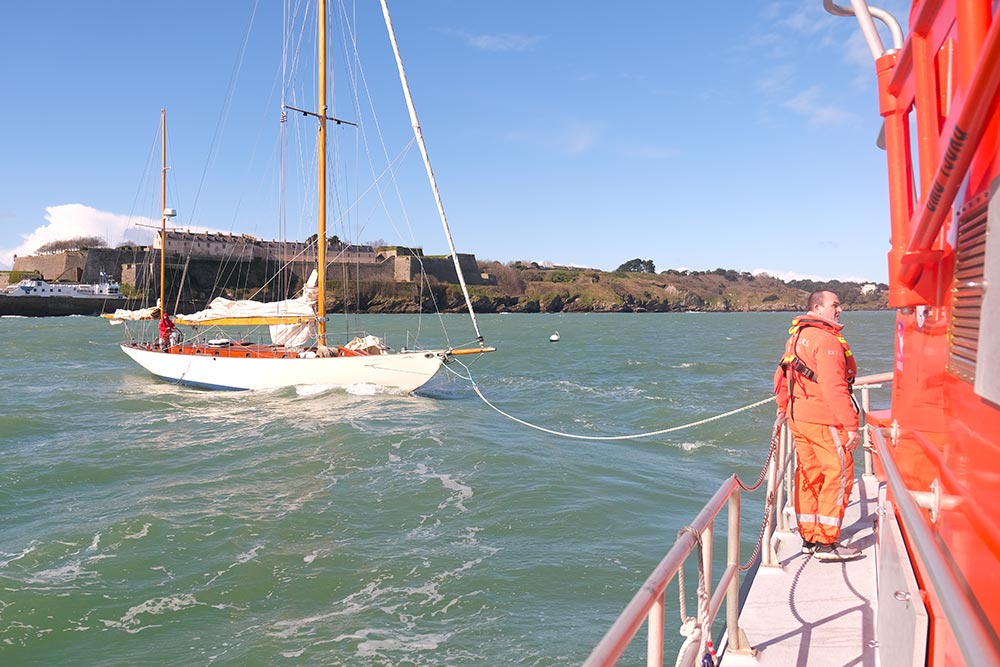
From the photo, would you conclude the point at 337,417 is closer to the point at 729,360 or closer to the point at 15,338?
the point at 729,360

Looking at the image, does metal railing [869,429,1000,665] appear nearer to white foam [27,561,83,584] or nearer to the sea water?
the sea water

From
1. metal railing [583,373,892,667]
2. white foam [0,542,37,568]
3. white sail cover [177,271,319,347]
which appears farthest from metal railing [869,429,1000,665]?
white sail cover [177,271,319,347]

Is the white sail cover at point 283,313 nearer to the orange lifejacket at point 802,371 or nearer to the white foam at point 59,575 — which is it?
the white foam at point 59,575

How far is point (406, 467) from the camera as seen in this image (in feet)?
39.6

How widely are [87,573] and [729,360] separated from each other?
3258cm

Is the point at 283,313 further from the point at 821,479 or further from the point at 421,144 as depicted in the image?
the point at 821,479

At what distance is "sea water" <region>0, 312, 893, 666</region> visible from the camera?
6.04 m

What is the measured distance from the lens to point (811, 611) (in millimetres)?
4004

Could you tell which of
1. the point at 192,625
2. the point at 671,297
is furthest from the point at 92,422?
the point at 671,297

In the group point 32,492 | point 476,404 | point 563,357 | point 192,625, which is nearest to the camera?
point 192,625

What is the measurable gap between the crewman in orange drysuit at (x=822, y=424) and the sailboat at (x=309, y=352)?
564 inches

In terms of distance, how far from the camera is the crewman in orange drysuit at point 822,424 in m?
4.69

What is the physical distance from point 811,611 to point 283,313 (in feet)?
65.6

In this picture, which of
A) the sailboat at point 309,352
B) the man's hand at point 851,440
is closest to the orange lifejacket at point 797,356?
the man's hand at point 851,440
